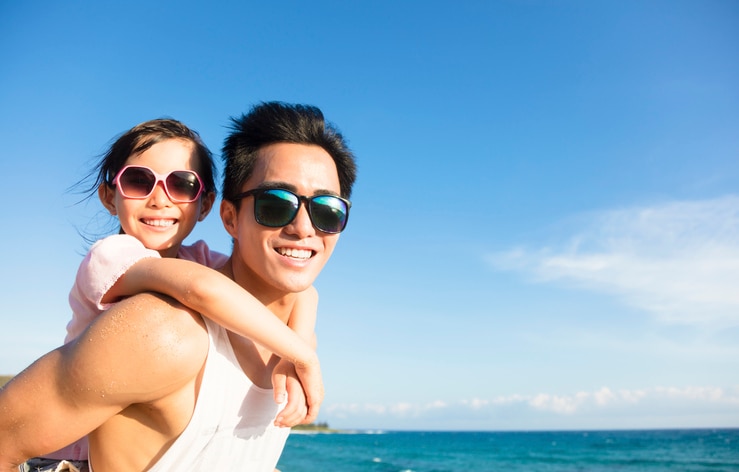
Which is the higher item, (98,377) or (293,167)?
(293,167)

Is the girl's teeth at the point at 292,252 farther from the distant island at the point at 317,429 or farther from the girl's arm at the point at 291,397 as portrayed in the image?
the distant island at the point at 317,429

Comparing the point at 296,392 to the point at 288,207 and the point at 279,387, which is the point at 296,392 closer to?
the point at 279,387

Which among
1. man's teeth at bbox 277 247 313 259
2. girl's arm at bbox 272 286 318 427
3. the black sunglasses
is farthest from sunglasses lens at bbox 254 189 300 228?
girl's arm at bbox 272 286 318 427

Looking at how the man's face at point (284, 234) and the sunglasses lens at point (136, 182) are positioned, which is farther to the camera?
the sunglasses lens at point (136, 182)

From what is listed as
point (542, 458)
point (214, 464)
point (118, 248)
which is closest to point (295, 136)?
point (118, 248)

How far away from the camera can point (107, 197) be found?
3.28m

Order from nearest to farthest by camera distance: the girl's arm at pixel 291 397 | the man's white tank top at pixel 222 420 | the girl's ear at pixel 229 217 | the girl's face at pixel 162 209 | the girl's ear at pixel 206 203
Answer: the man's white tank top at pixel 222 420 < the girl's arm at pixel 291 397 < the girl's ear at pixel 229 217 < the girl's face at pixel 162 209 < the girl's ear at pixel 206 203

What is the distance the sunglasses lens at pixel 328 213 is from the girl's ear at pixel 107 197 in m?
1.28

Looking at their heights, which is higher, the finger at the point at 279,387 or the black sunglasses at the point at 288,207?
the black sunglasses at the point at 288,207

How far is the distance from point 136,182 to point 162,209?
0.74 feet

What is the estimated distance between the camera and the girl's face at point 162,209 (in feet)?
9.68

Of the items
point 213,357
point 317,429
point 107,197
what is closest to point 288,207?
point 213,357

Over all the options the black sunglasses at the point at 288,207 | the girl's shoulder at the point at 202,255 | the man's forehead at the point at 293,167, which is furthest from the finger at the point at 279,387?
the girl's shoulder at the point at 202,255

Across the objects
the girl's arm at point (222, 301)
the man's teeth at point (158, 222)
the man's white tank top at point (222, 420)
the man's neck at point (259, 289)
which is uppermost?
the man's teeth at point (158, 222)
